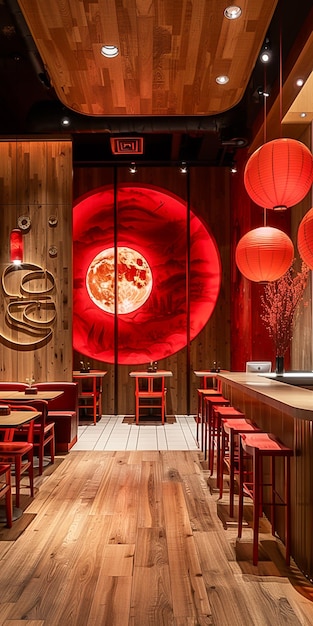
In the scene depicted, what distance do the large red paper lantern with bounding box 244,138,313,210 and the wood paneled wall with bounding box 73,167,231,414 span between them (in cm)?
608

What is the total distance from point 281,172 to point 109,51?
195cm

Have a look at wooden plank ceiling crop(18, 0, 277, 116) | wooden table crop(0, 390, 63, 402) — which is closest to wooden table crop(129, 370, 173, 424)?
wooden table crop(0, 390, 63, 402)

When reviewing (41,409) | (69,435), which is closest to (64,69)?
(41,409)

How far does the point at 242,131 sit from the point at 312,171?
336cm

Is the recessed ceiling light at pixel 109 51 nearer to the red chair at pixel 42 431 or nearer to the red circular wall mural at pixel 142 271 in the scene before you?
the red chair at pixel 42 431

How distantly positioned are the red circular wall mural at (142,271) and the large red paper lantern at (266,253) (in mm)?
5663

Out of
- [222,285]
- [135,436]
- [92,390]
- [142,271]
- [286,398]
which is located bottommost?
Result: [135,436]

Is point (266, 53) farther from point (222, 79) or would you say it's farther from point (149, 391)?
point (149, 391)

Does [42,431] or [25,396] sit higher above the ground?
[25,396]

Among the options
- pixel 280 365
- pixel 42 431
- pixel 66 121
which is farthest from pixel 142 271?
pixel 42 431

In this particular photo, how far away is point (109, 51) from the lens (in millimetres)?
4648

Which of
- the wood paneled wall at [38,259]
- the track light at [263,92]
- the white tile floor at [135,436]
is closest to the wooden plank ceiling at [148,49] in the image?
the track light at [263,92]

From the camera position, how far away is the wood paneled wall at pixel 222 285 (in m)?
9.93

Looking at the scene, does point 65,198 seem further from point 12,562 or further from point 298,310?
point 12,562
